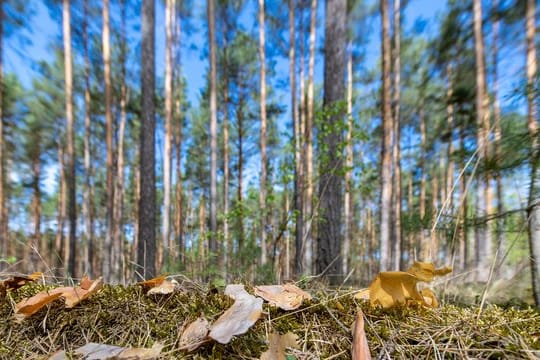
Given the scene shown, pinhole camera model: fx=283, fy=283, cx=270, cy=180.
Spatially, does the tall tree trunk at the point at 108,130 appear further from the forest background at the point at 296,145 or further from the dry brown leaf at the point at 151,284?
the dry brown leaf at the point at 151,284

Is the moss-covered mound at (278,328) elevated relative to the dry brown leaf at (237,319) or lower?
lower

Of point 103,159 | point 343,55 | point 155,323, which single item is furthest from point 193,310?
point 103,159

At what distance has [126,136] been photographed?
15.3m

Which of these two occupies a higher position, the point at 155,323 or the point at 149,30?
the point at 149,30

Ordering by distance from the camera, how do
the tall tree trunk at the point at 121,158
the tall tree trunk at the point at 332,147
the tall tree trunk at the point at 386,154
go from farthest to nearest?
the tall tree trunk at the point at 121,158
the tall tree trunk at the point at 386,154
the tall tree trunk at the point at 332,147

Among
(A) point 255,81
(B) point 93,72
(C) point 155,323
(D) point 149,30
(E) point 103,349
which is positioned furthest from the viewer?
(A) point 255,81

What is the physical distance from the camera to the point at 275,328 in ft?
2.42

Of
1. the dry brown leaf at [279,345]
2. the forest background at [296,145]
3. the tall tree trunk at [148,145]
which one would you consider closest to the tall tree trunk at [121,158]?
the forest background at [296,145]

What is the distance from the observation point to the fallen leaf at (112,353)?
58cm

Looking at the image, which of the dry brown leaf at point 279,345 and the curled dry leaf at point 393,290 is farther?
the curled dry leaf at point 393,290

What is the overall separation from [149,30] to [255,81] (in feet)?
25.5

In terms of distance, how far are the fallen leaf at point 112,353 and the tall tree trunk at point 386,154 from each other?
20.7 feet

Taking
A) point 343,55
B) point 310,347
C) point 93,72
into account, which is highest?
point 93,72

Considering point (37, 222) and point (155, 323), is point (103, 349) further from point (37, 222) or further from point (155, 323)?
point (37, 222)
